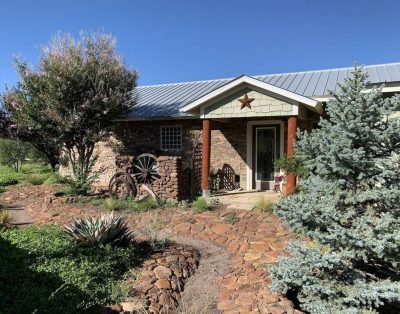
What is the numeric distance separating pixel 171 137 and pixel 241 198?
15.2ft

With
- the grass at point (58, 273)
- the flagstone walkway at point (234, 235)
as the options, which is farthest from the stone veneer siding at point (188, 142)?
the grass at point (58, 273)

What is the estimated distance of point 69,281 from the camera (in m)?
4.77

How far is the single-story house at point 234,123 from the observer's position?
10.5 meters

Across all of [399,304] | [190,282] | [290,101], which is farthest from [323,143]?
[290,101]

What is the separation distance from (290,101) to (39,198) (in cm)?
826

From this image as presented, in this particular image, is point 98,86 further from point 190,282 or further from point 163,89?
point 190,282

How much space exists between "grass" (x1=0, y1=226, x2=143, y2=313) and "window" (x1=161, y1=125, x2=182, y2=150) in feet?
25.8

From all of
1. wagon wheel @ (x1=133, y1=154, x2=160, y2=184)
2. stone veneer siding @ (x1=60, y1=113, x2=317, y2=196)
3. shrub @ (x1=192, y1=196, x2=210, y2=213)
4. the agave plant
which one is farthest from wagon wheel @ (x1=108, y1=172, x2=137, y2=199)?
the agave plant

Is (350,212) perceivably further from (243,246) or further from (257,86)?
(257,86)

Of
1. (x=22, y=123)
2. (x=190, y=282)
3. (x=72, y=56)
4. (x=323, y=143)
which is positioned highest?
(x=72, y=56)

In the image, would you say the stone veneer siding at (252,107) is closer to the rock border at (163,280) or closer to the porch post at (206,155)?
the porch post at (206,155)

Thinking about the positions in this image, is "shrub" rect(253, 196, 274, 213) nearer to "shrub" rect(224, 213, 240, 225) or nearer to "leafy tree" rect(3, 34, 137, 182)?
"shrub" rect(224, 213, 240, 225)

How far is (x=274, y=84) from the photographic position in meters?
12.7

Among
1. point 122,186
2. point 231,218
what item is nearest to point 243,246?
point 231,218
